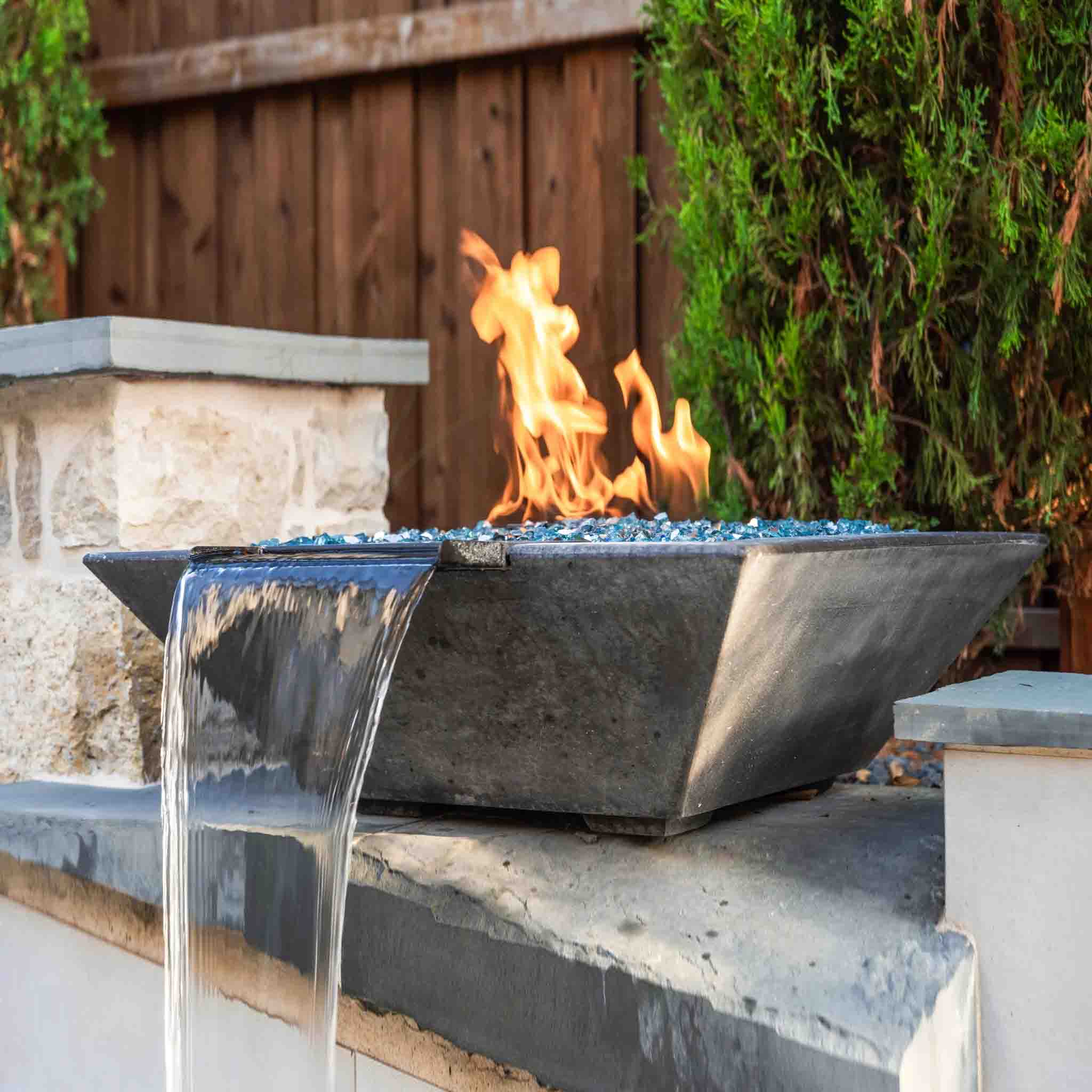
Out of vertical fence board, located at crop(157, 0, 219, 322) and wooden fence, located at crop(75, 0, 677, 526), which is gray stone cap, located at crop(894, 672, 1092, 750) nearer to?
wooden fence, located at crop(75, 0, 677, 526)

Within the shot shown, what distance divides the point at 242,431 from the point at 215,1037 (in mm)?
1189

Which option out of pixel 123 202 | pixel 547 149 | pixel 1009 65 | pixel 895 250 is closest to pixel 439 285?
pixel 547 149

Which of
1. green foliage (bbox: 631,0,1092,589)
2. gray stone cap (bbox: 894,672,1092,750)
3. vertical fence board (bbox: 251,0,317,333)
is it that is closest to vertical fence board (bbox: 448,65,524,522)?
vertical fence board (bbox: 251,0,317,333)

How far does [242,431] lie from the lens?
2.80 meters

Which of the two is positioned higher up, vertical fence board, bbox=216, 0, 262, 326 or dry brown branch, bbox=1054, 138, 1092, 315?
vertical fence board, bbox=216, 0, 262, 326

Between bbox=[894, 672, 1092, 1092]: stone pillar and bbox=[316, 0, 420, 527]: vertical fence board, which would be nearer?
bbox=[894, 672, 1092, 1092]: stone pillar

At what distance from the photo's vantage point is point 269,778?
6.26 feet

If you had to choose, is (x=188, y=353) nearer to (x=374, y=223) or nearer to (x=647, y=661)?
(x=647, y=661)

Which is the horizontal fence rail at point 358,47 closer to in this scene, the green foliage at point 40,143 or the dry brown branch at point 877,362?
the green foliage at point 40,143

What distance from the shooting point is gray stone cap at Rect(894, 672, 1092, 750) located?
64.2 inches

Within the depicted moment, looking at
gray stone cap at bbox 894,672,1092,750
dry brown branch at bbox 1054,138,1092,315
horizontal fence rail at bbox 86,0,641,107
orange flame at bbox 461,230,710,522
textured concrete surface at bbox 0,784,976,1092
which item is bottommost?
textured concrete surface at bbox 0,784,976,1092

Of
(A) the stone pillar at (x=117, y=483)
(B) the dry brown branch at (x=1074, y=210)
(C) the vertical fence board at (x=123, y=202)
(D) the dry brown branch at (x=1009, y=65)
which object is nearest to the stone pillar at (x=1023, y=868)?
(B) the dry brown branch at (x=1074, y=210)

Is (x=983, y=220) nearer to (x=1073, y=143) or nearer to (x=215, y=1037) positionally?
(x=1073, y=143)

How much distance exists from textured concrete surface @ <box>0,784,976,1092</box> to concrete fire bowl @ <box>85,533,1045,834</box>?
93 mm
